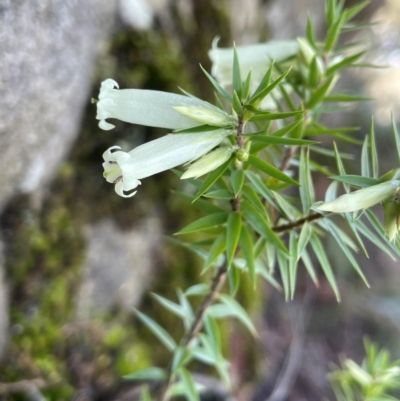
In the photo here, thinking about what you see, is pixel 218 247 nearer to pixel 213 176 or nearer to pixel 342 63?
pixel 213 176

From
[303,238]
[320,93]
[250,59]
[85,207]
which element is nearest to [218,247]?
[303,238]

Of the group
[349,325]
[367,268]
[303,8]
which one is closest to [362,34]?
[303,8]

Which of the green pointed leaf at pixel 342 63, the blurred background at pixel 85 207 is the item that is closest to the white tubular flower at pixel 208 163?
the green pointed leaf at pixel 342 63

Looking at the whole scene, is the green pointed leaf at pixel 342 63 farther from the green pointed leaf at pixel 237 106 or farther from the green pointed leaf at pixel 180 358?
the green pointed leaf at pixel 180 358

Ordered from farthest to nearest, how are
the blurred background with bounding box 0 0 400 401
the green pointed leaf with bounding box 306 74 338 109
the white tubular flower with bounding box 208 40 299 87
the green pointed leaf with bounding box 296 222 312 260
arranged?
1. the blurred background with bounding box 0 0 400 401
2. the white tubular flower with bounding box 208 40 299 87
3. the green pointed leaf with bounding box 306 74 338 109
4. the green pointed leaf with bounding box 296 222 312 260

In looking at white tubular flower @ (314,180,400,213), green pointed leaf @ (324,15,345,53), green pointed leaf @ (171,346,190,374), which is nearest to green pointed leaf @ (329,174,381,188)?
white tubular flower @ (314,180,400,213)

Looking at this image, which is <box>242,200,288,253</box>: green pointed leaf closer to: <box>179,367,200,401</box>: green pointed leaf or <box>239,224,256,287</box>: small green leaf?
<box>239,224,256,287</box>: small green leaf
